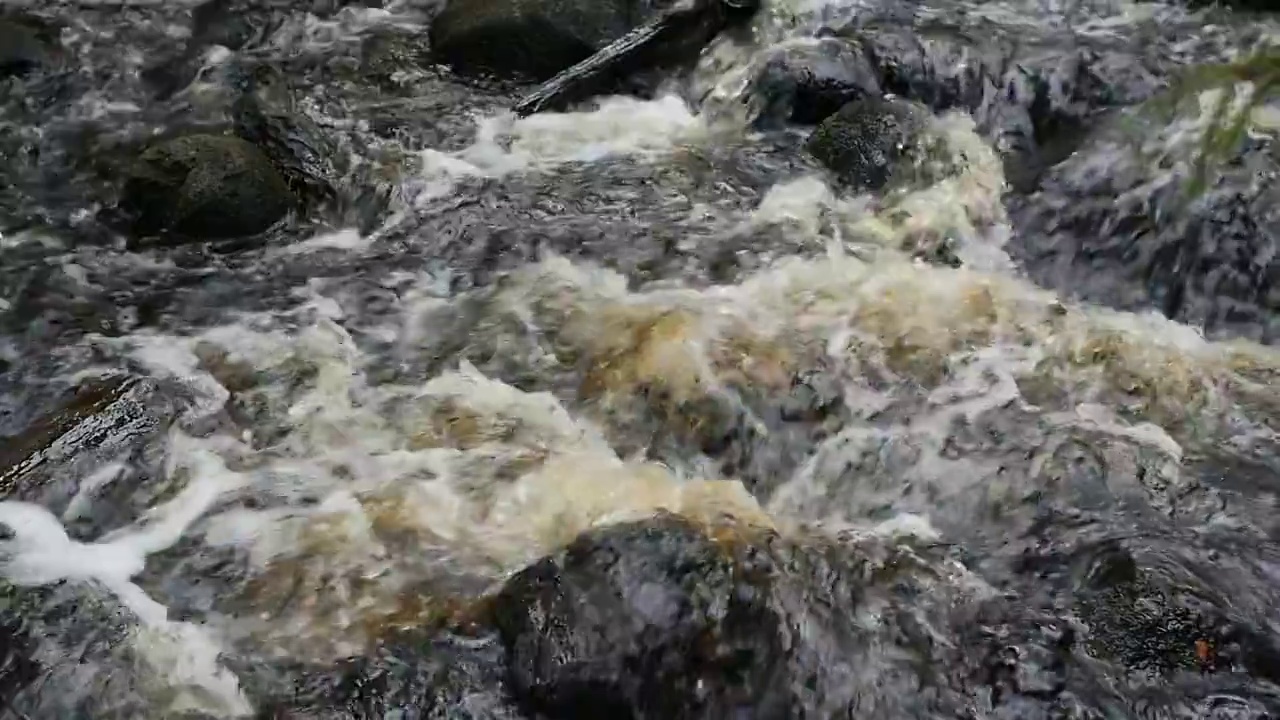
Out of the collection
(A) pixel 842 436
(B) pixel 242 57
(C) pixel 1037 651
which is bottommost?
(B) pixel 242 57

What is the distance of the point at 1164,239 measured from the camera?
18.7 ft

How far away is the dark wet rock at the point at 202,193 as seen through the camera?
5.90 m

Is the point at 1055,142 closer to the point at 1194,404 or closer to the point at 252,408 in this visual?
the point at 1194,404

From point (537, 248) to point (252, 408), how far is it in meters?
1.72

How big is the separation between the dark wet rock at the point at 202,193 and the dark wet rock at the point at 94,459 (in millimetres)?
1438

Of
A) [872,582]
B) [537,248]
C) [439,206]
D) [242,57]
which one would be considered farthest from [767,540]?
[242,57]

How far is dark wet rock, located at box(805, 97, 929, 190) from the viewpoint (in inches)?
247

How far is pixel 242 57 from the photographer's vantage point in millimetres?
7754

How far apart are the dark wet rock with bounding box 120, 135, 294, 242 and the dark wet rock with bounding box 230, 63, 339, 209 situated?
18 cm

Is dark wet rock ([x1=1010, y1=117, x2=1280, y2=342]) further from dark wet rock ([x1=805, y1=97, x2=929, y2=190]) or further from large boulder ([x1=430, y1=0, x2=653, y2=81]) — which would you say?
large boulder ([x1=430, y1=0, x2=653, y2=81])

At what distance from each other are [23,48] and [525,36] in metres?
3.34

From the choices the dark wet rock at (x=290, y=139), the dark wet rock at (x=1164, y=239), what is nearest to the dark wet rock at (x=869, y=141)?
the dark wet rock at (x=1164, y=239)

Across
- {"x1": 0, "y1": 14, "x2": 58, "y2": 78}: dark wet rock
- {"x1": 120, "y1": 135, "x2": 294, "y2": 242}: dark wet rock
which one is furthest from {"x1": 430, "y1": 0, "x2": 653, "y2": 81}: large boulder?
{"x1": 0, "y1": 14, "x2": 58, "y2": 78}: dark wet rock

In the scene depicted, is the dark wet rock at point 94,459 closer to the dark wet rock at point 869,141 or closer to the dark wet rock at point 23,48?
the dark wet rock at point 869,141
